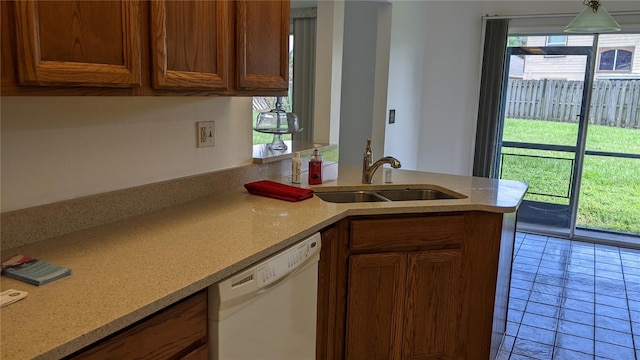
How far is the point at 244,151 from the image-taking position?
2.46m

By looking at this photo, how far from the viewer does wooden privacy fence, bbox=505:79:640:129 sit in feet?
15.1

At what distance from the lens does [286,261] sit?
5.55 ft

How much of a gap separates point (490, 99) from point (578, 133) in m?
0.88

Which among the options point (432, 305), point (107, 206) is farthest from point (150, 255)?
point (432, 305)

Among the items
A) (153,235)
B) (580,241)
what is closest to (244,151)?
(153,235)

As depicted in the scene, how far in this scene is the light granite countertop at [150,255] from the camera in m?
1.08

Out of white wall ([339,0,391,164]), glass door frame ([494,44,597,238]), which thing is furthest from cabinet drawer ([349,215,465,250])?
glass door frame ([494,44,597,238])

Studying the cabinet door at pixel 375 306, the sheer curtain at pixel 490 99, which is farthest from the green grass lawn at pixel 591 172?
the cabinet door at pixel 375 306

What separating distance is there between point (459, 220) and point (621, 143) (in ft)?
10.8

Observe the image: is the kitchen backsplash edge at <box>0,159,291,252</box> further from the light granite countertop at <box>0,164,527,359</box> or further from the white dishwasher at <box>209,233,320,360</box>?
the white dishwasher at <box>209,233,320,360</box>

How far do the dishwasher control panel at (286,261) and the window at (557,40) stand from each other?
3.95m

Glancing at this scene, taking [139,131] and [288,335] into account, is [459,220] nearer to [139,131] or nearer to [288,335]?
[288,335]

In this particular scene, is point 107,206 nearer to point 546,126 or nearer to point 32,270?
point 32,270

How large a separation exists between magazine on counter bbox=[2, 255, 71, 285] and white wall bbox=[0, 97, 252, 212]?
7.9 inches
